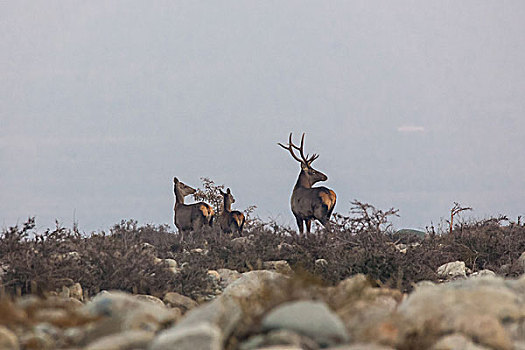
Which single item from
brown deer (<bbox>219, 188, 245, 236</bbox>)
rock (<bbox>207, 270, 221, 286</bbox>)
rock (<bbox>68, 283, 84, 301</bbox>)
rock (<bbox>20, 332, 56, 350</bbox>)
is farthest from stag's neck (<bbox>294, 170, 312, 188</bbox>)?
rock (<bbox>20, 332, 56, 350</bbox>)

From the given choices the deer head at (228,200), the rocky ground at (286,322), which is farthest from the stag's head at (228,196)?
the rocky ground at (286,322)

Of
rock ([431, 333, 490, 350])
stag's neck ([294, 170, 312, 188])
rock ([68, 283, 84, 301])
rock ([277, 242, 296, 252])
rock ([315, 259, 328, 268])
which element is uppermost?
stag's neck ([294, 170, 312, 188])

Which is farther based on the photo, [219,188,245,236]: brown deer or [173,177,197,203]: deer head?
[173,177,197,203]: deer head

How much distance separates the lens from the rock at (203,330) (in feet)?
11.5

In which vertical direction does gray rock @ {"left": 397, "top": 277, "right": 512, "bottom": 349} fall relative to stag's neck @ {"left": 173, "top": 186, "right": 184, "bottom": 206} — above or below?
below

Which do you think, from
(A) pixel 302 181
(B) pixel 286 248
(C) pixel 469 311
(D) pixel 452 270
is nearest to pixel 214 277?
(B) pixel 286 248

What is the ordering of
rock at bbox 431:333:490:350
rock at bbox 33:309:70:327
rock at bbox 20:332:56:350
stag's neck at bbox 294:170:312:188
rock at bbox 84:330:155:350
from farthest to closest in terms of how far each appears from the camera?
1. stag's neck at bbox 294:170:312:188
2. rock at bbox 431:333:490:350
3. rock at bbox 33:309:70:327
4. rock at bbox 20:332:56:350
5. rock at bbox 84:330:155:350

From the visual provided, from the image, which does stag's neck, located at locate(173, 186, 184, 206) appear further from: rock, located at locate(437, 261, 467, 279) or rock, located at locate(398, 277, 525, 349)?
rock, located at locate(398, 277, 525, 349)

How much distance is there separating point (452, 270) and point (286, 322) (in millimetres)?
9220

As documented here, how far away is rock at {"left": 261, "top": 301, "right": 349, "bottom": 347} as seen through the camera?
12.8 feet

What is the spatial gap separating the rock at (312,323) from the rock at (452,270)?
8367 millimetres

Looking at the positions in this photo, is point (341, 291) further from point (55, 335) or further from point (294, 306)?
point (55, 335)

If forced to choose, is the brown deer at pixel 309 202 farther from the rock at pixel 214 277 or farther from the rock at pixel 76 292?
the rock at pixel 76 292

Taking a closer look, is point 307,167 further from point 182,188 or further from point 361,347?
point 361,347
